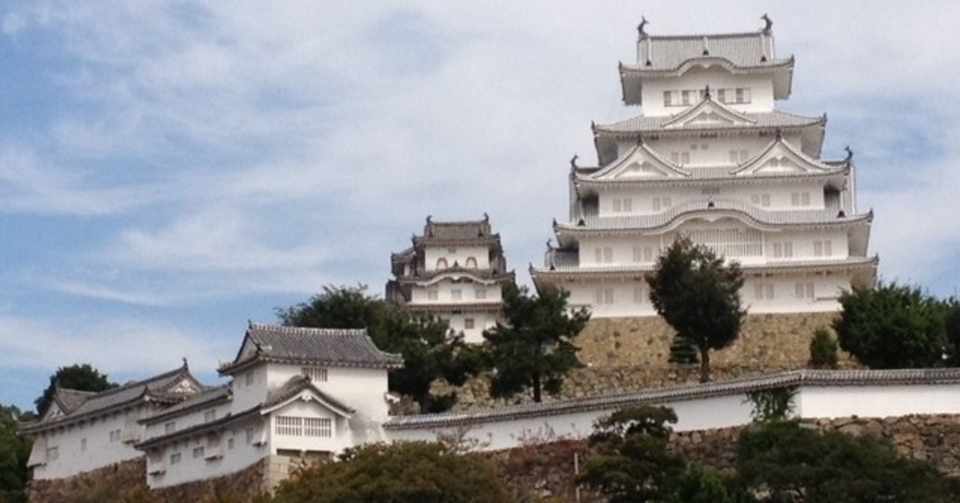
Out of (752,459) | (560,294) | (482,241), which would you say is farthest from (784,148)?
(752,459)

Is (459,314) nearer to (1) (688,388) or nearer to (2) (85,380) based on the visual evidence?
(2) (85,380)

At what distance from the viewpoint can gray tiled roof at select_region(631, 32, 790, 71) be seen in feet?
206

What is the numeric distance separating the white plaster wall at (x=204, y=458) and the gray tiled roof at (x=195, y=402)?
33.4 inches

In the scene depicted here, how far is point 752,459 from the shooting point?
35250mm

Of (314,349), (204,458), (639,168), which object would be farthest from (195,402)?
(639,168)

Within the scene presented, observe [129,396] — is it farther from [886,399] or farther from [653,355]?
[886,399]

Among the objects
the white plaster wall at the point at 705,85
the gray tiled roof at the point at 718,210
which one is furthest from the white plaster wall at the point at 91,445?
the white plaster wall at the point at 705,85

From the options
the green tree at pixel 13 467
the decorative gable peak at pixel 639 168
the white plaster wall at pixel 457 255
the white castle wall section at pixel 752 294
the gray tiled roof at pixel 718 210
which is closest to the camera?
the green tree at pixel 13 467

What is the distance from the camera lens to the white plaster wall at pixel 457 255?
2904 inches

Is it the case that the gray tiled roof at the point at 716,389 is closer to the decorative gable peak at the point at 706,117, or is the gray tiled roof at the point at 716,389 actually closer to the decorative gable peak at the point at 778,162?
the decorative gable peak at the point at 778,162

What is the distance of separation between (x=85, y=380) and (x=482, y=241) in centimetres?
1898

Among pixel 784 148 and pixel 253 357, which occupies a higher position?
pixel 784 148

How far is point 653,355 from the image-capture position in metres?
53.7

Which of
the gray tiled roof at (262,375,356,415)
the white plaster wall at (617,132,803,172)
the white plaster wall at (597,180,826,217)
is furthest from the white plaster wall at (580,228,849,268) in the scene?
the gray tiled roof at (262,375,356,415)
